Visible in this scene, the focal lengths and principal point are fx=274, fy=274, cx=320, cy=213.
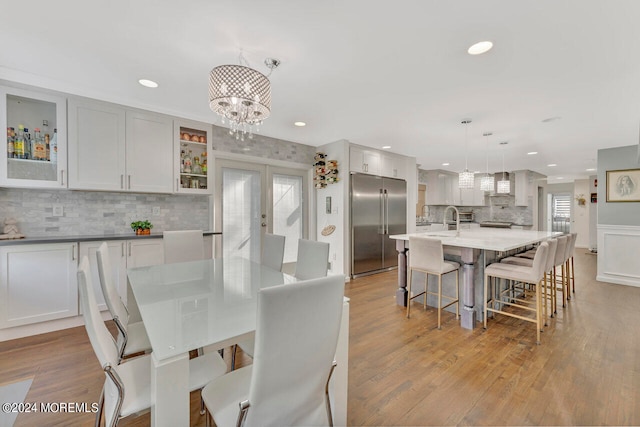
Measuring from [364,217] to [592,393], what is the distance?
337 cm

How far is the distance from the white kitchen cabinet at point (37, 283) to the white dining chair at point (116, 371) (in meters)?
2.00

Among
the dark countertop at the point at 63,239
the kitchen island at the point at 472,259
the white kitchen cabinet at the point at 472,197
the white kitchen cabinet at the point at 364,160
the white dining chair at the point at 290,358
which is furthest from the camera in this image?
the white kitchen cabinet at the point at 472,197

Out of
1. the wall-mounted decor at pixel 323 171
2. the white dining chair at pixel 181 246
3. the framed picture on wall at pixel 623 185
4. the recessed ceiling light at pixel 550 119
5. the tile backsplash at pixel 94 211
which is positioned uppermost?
the recessed ceiling light at pixel 550 119

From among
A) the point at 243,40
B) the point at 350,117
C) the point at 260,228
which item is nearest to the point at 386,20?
the point at 243,40

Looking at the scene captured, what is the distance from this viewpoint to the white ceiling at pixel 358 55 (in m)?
1.62

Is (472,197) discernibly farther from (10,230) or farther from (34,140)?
(10,230)

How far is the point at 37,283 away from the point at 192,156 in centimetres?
201

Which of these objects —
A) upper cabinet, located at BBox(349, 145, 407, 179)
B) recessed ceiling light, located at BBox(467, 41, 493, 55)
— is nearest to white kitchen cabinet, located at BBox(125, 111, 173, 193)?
upper cabinet, located at BBox(349, 145, 407, 179)

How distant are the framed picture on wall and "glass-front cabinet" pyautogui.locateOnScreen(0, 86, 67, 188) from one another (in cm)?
761

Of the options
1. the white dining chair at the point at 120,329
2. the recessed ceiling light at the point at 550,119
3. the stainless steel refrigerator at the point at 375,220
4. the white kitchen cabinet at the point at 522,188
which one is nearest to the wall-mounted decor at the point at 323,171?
the stainless steel refrigerator at the point at 375,220

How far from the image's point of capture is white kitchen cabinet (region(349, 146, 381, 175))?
466cm

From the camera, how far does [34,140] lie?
109 inches

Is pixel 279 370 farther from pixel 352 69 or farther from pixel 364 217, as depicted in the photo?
pixel 364 217

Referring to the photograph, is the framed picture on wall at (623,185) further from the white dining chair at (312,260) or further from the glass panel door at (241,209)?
the glass panel door at (241,209)
